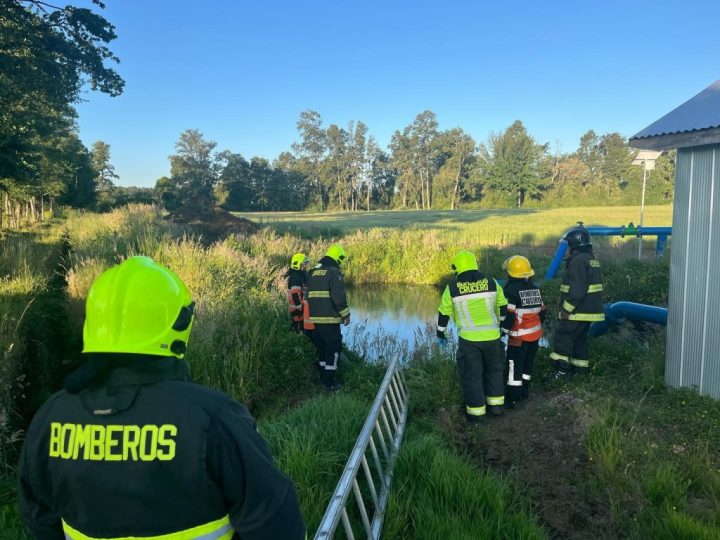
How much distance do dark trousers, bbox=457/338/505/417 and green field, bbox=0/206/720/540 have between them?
0.24 metres

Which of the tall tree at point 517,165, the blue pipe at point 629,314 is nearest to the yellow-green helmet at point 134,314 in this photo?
the blue pipe at point 629,314

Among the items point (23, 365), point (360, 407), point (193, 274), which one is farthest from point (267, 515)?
point (193, 274)

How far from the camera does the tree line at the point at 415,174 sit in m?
63.9

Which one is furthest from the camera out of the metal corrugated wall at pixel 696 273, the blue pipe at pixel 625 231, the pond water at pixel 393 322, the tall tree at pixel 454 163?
the tall tree at pixel 454 163

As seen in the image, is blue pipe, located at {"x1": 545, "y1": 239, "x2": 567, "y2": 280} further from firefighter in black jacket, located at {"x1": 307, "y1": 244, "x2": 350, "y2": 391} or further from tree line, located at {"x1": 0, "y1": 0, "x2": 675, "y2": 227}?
tree line, located at {"x1": 0, "y1": 0, "x2": 675, "y2": 227}

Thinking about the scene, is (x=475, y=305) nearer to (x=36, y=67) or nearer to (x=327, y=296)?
(x=327, y=296)

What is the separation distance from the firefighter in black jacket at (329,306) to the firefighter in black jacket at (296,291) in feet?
3.30

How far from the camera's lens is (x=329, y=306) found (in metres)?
6.84

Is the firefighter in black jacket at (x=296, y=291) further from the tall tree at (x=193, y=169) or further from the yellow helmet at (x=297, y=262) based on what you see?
the tall tree at (x=193, y=169)

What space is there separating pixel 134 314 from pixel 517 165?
7004 centimetres

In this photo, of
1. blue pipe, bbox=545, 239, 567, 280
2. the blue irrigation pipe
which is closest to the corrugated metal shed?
blue pipe, bbox=545, 239, 567, 280

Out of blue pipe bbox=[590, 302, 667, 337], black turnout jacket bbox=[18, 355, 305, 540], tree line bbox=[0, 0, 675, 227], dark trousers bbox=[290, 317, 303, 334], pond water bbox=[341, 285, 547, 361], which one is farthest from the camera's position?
tree line bbox=[0, 0, 675, 227]

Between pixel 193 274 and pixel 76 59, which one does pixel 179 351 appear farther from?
pixel 76 59

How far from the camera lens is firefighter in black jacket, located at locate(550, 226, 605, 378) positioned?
20.5 ft
